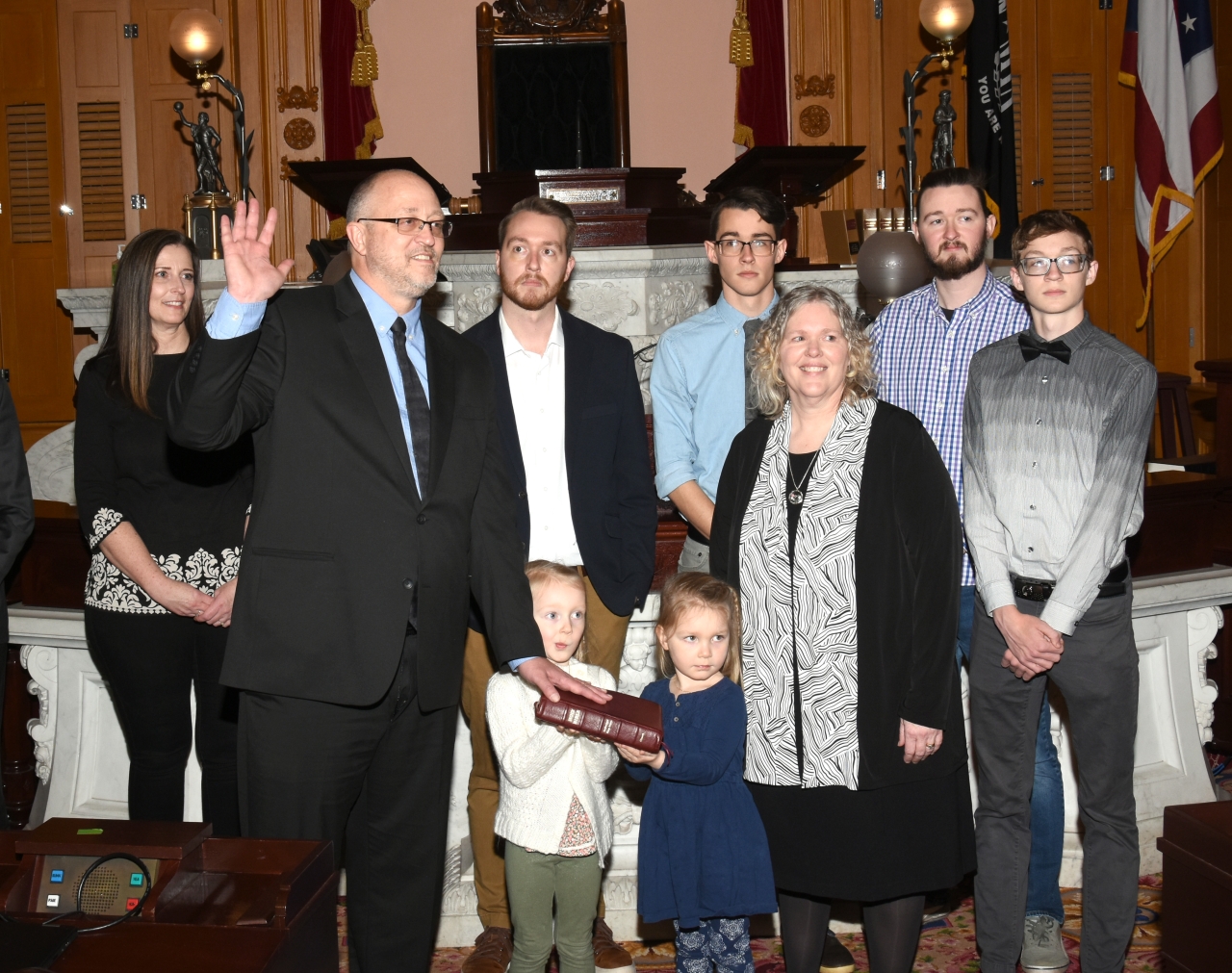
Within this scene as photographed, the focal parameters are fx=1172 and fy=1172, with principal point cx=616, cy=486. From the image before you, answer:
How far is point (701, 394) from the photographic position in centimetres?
269

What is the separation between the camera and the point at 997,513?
7.62ft

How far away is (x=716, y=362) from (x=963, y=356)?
54 centimetres

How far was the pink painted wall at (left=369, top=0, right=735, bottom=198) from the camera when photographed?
8117mm

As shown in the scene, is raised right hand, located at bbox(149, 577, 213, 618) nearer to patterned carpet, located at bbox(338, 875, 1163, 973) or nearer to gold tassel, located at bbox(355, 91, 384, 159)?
patterned carpet, located at bbox(338, 875, 1163, 973)

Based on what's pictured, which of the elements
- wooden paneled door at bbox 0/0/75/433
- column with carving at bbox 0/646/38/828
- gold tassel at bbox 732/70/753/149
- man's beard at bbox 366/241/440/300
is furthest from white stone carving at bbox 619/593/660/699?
wooden paneled door at bbox 0/0/75/433

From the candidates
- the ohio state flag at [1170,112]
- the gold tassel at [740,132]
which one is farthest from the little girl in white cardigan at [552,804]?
the gold tassel at [740,132]

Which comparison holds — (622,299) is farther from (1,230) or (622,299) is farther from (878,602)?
(1,230)

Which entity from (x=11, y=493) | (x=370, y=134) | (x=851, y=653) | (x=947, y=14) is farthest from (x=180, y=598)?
(x=370, y=134)

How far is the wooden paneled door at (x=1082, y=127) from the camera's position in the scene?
8164 mm

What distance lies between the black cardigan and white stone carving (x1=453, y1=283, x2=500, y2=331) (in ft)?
7.70

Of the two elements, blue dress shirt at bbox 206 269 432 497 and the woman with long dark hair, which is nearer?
blue dress shirt at bbox 206 269 432 497

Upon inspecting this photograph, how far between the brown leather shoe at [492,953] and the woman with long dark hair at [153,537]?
2.04 ft

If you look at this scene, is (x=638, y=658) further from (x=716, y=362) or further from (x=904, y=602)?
(x=904, y=602)

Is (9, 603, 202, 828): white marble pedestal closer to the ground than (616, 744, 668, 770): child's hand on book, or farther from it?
closer to the ground
